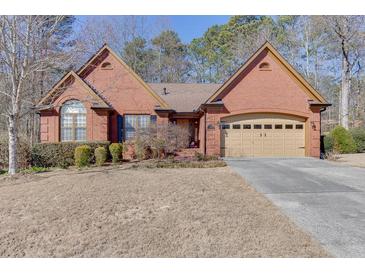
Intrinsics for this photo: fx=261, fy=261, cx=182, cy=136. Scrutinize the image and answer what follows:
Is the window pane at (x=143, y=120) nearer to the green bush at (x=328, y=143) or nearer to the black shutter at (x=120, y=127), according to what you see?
the black shutter at (x=120, y=127)

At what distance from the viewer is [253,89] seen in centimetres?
1602

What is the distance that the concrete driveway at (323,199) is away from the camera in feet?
14.9

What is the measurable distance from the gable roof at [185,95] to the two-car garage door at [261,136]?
4.01m

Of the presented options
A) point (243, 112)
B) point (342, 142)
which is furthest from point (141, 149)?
point (342, 142)

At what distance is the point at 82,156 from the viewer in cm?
1305

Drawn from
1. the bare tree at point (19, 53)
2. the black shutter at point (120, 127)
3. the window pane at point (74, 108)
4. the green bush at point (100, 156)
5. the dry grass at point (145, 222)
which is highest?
the bare tree at point (19, 53)

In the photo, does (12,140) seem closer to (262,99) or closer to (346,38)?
(262,99)

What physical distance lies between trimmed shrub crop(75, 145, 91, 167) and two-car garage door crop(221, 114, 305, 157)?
25.7 feet

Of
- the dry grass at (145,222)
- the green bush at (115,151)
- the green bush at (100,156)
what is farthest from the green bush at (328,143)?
the green bush at (100,156)

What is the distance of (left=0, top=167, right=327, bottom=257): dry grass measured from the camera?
4.29m

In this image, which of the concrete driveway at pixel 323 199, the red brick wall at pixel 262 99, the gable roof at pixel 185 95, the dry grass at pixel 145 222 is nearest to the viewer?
the dry grass at pixel 145 222

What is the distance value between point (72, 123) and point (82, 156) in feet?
12.1

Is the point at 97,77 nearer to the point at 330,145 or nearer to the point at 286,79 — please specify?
the point at 286,79

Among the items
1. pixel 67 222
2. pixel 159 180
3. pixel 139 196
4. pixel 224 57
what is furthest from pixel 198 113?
pixel 224 57
